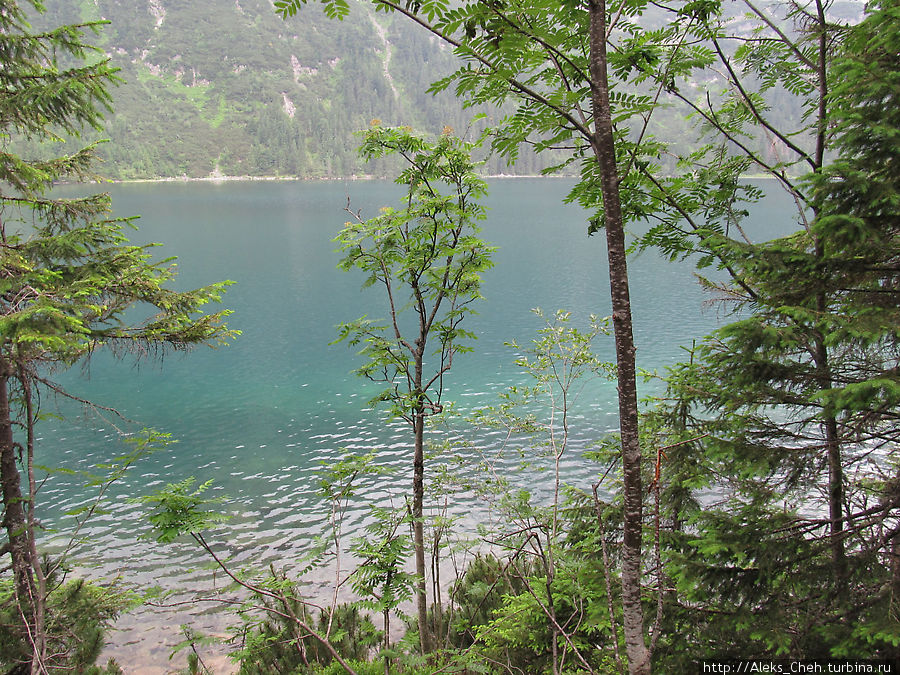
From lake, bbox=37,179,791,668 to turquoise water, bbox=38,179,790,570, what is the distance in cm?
7

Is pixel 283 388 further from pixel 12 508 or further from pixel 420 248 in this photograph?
pixel 420 248

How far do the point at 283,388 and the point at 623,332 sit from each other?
21620 millimetres

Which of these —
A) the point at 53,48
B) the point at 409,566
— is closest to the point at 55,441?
the point at 409,566

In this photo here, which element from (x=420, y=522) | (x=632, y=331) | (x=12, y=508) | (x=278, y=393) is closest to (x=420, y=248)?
(x=632, y=331)

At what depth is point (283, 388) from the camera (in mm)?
22422

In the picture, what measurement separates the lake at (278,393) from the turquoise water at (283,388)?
0.07m

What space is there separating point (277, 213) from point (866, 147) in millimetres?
85169

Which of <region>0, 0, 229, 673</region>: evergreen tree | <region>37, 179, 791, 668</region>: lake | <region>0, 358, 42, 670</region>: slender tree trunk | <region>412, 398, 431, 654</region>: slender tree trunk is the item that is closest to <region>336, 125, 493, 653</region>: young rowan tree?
<region>412, 398, 431, 654</region>: slender tree trunk

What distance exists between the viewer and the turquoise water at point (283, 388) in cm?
1409

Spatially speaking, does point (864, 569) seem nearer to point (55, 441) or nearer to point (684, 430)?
point (684, 430)

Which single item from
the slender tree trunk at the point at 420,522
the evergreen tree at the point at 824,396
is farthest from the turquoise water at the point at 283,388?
the evergreen tree at the point at 824,396

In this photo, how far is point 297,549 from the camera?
12258 millimetres

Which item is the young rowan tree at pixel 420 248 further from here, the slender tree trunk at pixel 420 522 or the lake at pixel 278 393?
the lake at pixel 278 393

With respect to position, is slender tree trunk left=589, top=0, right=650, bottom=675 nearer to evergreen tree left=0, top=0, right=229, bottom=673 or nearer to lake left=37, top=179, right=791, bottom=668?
lake left=37, top=179, right=791, bottom=668
